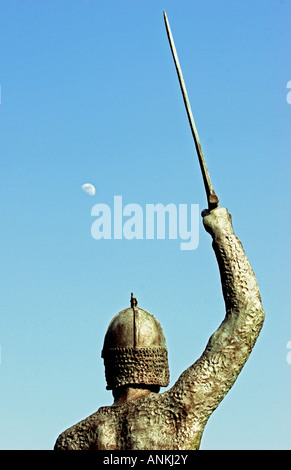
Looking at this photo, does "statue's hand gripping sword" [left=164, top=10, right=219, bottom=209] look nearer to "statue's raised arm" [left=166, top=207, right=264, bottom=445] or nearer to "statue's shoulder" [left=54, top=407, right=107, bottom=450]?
"statue's raised arm" [left=166, top=207, right=264, bottom=445]

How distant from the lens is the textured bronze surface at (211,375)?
35.2 feet

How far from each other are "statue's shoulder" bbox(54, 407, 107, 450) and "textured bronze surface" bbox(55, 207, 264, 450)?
30 centimetres

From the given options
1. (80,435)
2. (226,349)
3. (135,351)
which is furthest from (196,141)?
(80,435)

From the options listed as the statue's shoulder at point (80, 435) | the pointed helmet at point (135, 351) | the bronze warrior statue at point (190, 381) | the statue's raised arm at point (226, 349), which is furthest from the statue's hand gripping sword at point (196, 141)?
the statue's shoulder at point (80, 435)

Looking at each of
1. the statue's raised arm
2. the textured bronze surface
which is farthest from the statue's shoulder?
the statue's raised arm

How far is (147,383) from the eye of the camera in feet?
37.9

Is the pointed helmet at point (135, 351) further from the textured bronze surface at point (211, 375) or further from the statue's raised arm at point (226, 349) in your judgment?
the statue's raised arm at point (226, 349)

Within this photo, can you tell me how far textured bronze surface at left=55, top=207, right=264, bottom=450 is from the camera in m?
10.7

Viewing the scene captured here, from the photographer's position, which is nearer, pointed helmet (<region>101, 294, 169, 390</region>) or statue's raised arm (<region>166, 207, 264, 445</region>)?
statue's raised arm (<region>166, 207, 264, 445</region>)

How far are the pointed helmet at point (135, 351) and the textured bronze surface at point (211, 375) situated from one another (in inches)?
21.2

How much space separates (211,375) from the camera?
35.2ft

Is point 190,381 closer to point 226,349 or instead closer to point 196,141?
point 226,349
